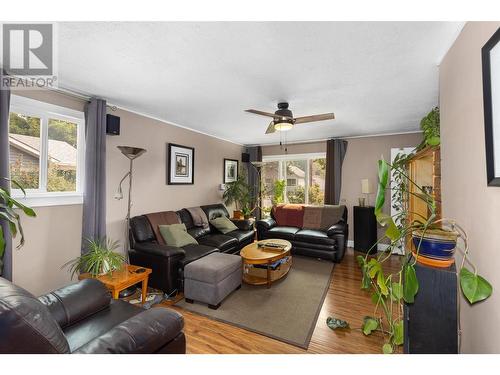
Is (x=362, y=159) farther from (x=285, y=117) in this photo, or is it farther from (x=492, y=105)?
(x=492, y=105)

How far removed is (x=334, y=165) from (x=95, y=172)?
14.8 ft

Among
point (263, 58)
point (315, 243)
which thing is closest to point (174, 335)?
point (263, 58)

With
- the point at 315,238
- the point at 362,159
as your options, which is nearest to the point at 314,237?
the point at 315,238

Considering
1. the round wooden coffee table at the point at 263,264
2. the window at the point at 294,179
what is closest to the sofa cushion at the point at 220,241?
the round wooden coffee table at the point at 263,264

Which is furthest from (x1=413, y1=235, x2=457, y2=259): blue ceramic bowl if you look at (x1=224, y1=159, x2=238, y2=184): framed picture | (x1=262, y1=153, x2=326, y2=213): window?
(x1=224, y1=159, x2=238, y2=184): framed picture

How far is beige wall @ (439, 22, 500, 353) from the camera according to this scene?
1.07m

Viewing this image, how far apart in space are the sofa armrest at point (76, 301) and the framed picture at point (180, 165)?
2438 millimetres

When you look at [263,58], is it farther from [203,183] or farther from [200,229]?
[203,183]

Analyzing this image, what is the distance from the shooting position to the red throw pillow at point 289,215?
485 cm

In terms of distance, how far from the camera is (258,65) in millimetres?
1936

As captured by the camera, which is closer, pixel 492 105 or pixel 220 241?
pixel 492 105

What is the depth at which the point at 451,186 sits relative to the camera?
160cm

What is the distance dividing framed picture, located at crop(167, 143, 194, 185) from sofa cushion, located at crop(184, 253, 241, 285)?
6.02ft

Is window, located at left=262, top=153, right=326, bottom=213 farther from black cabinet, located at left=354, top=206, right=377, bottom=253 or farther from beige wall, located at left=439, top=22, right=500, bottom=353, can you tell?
beige wall, located at left=439, top=22, right=500, bottom=353
